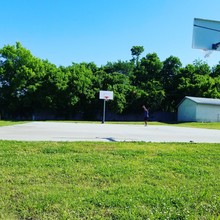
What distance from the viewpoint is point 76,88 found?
35156mm

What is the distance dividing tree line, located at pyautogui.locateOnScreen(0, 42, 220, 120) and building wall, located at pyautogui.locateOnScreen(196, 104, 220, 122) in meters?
5.96

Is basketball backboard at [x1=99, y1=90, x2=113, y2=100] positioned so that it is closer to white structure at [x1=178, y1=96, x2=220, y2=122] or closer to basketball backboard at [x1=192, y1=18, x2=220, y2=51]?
white structure at [x1=178, y1=96, x2=220, y2=122]

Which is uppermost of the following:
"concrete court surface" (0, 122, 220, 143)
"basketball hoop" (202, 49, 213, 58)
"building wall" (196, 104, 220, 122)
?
"basketball hoop" (202, 49, 213, 58)

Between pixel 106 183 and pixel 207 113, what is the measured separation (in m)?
32.0

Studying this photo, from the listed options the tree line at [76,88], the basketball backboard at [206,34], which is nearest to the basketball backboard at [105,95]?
the tree line at [76,88]

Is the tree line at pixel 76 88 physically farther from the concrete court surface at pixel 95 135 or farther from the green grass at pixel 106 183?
the green grass at pixel 106 183

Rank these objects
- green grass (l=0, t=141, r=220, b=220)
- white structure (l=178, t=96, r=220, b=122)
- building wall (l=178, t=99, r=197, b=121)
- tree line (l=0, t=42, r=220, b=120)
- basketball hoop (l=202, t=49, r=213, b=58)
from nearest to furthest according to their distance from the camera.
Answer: green grass (l=0, t=141, r=220, b=220) → basketball hoop (l=202, t=49, r=213, b=58) → white structure (l=178, t=96, r=220, b=122) → building wall (l=178, t=99, r=197, b=121) → tree line (l=0, t=42, r=220, b=120)

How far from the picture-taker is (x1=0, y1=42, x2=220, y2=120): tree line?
35.2 meters

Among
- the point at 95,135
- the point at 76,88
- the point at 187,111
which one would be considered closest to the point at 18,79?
the point at 76,88

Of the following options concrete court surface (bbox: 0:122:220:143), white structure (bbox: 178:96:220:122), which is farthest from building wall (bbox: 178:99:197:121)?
concrete court surface (bbox: 0:122:220:143)

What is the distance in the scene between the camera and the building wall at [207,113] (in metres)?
33.7

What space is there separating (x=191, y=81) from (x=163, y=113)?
657 centimetres

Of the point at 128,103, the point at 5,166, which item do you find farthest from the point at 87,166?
the point at 128,103

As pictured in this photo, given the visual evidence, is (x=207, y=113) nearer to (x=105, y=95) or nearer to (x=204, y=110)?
(x=204, y=110)
